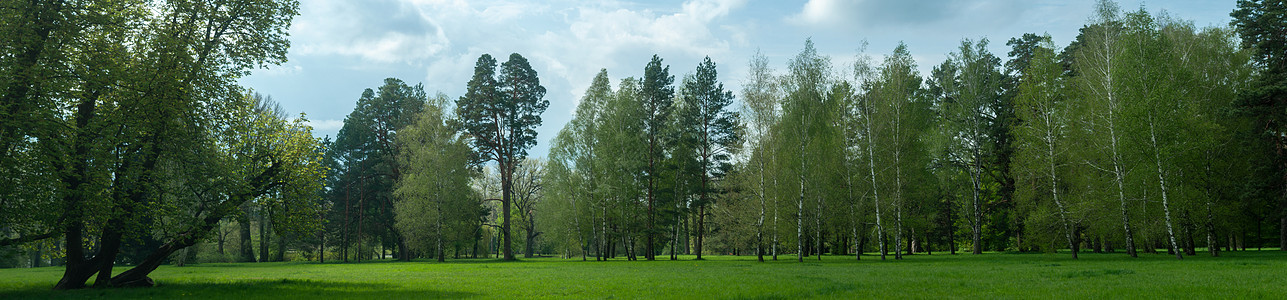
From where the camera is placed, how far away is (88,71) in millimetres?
15094

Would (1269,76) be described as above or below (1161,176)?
above

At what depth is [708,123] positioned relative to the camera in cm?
4491

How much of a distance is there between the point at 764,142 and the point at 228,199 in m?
27.7

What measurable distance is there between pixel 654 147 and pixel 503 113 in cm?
1415

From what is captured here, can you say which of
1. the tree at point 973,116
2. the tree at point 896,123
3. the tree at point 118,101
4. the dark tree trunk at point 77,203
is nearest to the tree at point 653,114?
the tree at point 896,123

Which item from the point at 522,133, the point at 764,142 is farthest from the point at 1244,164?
the point at 522,133

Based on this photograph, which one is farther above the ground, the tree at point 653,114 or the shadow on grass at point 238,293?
the tree at point 653,114

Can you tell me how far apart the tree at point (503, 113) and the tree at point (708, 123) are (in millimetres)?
14239

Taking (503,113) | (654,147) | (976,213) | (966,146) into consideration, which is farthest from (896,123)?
(503,113)

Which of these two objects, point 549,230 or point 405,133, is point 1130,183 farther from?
point 405,133

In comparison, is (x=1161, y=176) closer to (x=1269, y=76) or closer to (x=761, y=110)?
(x=1269, y=76)

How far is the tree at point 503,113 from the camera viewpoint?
49.9 metres

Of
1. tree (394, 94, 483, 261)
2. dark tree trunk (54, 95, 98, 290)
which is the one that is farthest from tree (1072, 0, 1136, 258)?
tree (394, 94, 483, 261)

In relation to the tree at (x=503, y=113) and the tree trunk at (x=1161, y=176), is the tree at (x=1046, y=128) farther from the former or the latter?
the tree at (x=503, y=113)
